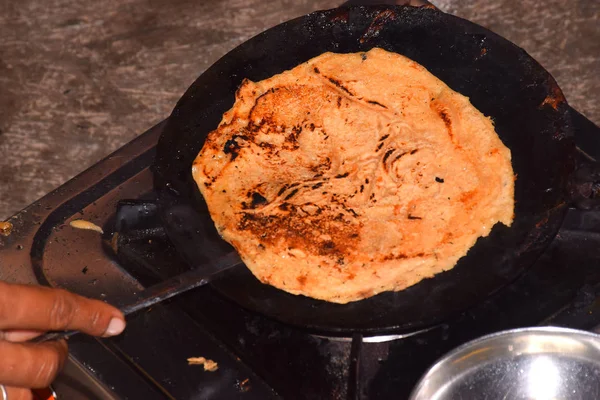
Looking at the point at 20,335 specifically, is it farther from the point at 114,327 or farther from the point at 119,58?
the point at 119,58

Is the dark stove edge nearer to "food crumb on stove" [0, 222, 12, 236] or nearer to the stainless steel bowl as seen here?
"food crumb on stove" [0, 222, 12, 236]

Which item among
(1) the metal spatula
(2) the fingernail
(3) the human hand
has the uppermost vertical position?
(3) the human hand

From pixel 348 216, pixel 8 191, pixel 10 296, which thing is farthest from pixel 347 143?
pixel 8 191

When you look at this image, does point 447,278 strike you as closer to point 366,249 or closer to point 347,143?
point 366,249

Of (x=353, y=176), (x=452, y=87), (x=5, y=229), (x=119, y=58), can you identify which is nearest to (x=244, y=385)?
(x=353, y=176)

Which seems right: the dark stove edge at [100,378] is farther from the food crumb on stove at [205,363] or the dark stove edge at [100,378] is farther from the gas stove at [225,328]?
the food crumb on stove at [205,363]

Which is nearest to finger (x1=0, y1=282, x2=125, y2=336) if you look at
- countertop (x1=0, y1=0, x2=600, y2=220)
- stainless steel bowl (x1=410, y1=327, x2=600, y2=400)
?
stainless steel bowl (x1=410, y1=327, x2=600, y2=400)
